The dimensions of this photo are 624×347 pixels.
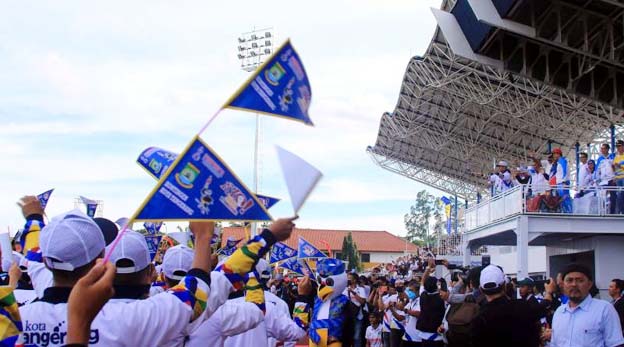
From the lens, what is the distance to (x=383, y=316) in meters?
15.1

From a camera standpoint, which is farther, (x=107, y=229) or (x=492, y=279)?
(x=492, y=279)

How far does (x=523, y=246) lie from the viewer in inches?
833

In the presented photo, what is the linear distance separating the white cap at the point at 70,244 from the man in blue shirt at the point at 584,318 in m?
4.41

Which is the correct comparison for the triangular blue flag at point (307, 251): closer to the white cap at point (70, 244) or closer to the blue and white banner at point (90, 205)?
the blue and white banner at point (90, 205)

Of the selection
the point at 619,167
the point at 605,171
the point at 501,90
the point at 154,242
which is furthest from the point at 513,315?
the point at 501,90

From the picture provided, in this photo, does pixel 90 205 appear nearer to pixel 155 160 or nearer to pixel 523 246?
pixel 155 160

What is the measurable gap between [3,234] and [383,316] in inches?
417

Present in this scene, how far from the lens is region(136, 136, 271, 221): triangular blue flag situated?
3496mm

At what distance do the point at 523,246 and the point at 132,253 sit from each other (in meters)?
18.7

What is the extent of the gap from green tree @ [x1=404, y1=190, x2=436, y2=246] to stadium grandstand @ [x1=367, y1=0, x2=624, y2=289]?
1970 inches

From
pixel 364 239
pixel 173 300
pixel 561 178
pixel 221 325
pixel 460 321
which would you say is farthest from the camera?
pixel 364 239

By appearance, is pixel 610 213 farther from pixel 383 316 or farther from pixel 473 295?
pixel 473 295

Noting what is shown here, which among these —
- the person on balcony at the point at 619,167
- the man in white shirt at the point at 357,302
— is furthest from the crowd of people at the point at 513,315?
the person on balcony at the point at 619,167

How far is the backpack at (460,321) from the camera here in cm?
747
